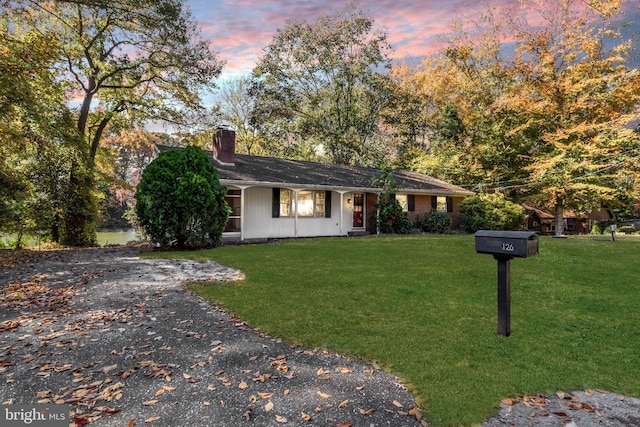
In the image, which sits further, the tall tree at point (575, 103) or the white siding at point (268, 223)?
the tall tree at point (575, 103)

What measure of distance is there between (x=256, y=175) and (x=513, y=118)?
1946 cm

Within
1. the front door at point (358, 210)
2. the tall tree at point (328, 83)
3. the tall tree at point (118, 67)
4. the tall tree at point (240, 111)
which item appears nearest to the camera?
the tall tree at point (118, 67)

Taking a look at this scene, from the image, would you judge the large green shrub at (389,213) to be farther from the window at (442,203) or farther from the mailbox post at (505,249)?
the mailbox post at (505,249)

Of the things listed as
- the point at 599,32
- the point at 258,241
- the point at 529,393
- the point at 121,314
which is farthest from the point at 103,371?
Result: the point at 599,32

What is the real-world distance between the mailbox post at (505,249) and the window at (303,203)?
42.7ft

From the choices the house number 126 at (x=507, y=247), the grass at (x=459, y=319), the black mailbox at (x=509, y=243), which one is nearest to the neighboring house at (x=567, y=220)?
the grass at (x=459, y=319)

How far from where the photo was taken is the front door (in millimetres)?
19219

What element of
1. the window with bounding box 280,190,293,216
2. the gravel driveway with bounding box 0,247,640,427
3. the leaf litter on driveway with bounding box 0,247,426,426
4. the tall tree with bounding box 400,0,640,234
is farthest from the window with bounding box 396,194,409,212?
the gravel driveway with bounding box 0,247,640,427

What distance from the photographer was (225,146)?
1686 centimetres

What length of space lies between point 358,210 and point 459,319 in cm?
1446

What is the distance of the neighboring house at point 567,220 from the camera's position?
33.1 metres

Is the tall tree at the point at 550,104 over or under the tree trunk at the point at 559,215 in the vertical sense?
over

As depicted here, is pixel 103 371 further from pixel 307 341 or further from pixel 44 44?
pixel 44 44

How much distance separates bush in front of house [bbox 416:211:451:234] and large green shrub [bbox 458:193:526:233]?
1.32 meters
